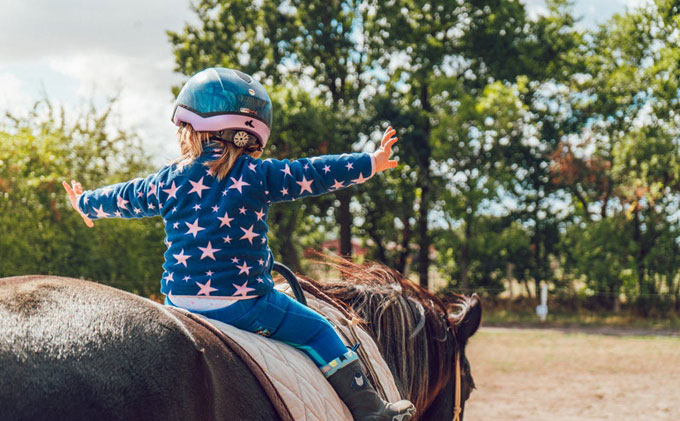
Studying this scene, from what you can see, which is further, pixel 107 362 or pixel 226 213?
pixel 226 213

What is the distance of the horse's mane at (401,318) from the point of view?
2875 mm

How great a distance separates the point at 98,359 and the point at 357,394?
954mm

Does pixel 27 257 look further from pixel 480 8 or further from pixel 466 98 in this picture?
pixel 480 8

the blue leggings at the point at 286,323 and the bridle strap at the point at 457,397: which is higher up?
the blue leggings at the point at 286,323

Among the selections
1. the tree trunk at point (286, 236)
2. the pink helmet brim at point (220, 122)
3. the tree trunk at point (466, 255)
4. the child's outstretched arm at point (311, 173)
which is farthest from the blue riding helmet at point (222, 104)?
the tree trunk at point (466, 255)

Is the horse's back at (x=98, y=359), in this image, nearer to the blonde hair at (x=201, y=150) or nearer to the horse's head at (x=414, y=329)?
the blonde hair at (x=201, y=150)

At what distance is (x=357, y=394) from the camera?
6.98ft

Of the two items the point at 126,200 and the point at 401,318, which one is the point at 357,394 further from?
the point at 126,200

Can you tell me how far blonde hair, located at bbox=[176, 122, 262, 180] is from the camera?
6.75 ft

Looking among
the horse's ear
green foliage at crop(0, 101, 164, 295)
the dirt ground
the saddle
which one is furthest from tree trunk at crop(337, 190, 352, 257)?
the saddle

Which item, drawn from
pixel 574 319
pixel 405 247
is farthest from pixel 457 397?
pixel 405 247

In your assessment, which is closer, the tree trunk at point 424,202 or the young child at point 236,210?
the young child at point 236,210

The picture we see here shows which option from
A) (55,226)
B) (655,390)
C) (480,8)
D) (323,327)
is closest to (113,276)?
(55,226)

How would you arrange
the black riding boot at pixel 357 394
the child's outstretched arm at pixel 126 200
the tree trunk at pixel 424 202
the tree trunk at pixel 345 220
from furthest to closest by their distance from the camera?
1. the tree trunk at pixel 424 202
2. the tree trunk at pixel 345 220
3. the child's outstretched arm at pixel 126 200
4. the black riding boot at pixel 357 394
